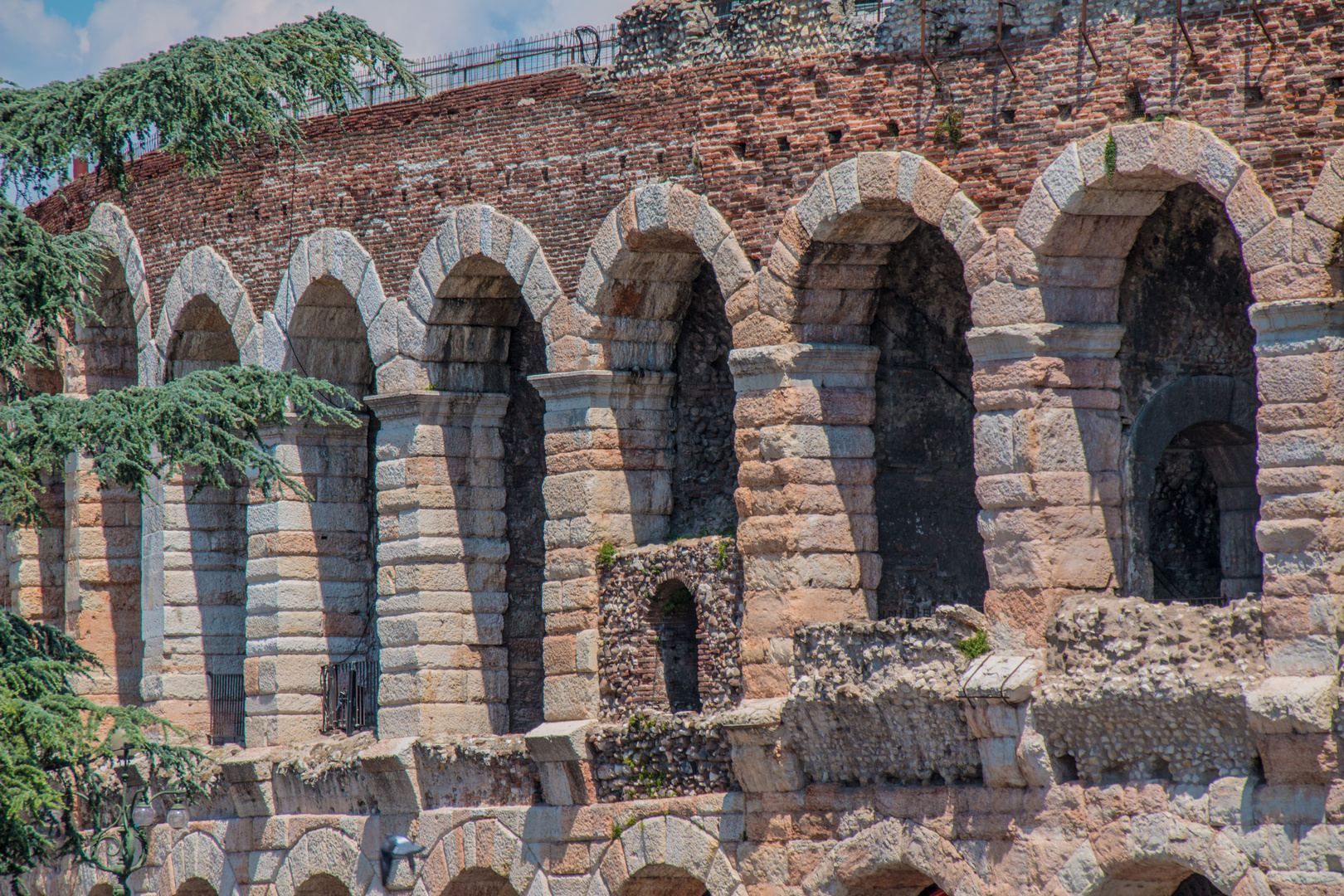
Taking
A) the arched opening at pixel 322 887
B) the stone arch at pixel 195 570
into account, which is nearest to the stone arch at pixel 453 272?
the stone arch at pixel 195 570

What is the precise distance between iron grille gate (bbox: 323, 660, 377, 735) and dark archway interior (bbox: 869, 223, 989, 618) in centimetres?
529

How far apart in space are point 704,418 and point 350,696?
4.27m

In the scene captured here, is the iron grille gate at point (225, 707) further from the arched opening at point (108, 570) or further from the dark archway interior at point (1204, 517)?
the dark archway interior at point (1204, 517)

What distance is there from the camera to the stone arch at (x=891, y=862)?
15.5 meters

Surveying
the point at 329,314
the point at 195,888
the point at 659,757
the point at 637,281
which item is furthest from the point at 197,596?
the point at 659,757

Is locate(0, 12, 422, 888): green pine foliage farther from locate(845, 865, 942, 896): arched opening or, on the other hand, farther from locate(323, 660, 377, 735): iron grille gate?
locate(845, 865, 942, 896): arched opening

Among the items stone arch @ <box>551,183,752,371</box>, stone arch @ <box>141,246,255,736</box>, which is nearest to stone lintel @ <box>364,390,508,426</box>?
stone arch @ <box>551,183,752,371</box>

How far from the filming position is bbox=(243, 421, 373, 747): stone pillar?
2044cm

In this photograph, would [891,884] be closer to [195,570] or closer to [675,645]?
[675,645]

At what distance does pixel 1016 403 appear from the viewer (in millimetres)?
15398

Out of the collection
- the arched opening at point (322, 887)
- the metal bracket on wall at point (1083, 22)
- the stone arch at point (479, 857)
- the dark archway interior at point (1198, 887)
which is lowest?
the dark archway interior at point (1198, 887)

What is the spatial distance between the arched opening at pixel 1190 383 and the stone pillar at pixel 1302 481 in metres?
1.40

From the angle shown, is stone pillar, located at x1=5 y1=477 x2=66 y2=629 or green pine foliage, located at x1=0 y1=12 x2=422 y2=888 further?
stone pillar, located at x1=5 y1=477 x2=66 y2=629

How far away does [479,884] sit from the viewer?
18969mm
